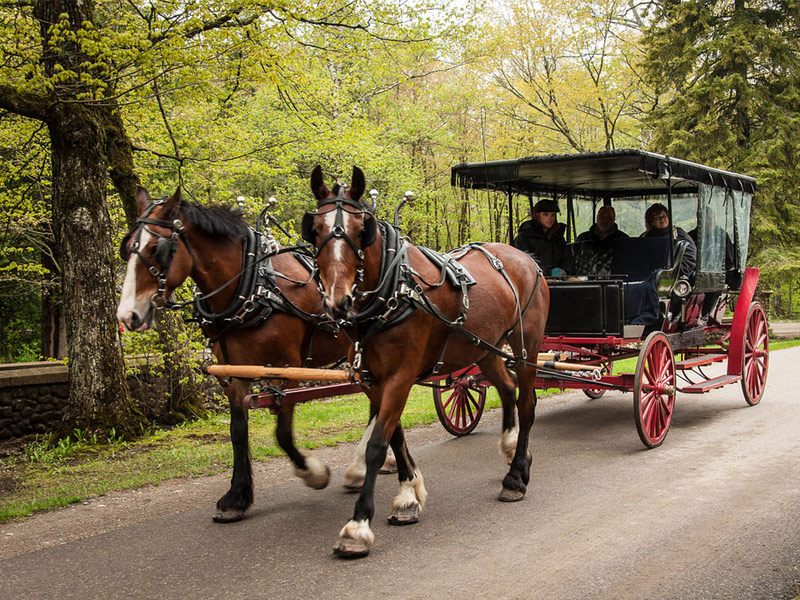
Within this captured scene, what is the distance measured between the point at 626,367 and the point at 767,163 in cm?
900

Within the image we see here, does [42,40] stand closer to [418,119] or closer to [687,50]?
[418,119]

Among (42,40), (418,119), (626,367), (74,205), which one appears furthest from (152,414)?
(418,119)

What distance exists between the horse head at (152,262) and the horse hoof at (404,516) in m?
2.13

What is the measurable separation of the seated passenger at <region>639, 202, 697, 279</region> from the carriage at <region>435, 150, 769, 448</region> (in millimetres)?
54

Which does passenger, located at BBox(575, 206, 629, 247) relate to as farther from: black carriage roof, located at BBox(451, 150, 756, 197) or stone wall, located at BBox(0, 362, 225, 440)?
stone wall, located at BBox(0, 362, 225, 440)

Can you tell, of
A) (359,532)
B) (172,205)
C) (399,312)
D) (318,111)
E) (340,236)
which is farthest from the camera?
(318,111)

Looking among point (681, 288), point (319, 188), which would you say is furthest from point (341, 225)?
point (681, 288)

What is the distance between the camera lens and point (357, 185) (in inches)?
167

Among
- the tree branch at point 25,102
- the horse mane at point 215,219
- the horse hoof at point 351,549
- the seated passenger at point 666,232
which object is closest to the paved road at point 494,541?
the horse hoof at point 351,549

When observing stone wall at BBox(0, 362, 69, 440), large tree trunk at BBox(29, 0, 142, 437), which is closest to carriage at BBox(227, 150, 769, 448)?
large tree trunk at BBox(29, 0, 142, 437)

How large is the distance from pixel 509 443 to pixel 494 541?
170cm

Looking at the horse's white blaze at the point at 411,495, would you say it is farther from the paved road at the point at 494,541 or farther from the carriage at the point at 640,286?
the carriage at the point at 640,286

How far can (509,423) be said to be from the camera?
6.19 meters

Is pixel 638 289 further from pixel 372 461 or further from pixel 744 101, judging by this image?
pixel 744 101
